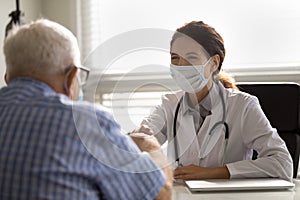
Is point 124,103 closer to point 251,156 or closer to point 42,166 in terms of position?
point 42,166

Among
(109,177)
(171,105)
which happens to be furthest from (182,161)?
(109,177)

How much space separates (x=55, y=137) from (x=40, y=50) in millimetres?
184

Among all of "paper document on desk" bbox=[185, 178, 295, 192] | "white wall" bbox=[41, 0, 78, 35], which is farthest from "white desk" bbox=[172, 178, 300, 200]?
"white wall" bbox=[41, 0, 78, 35]

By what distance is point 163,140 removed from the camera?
225 centimetres

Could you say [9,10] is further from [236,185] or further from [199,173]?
[236,185]

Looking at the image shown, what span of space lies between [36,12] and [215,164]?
1684mm

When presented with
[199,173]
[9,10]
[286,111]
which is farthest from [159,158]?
[9,10]

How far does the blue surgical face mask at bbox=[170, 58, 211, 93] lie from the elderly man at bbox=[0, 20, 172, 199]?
0.87 metres

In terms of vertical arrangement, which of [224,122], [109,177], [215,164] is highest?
[109,177]

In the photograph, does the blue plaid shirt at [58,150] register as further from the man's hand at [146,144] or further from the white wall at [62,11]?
the white wall at [62,11]

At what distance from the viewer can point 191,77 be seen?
2182 millimetres

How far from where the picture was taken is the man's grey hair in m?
1.12

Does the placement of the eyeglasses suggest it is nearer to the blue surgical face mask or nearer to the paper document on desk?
the paper document on desk

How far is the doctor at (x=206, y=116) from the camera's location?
6.85ft
